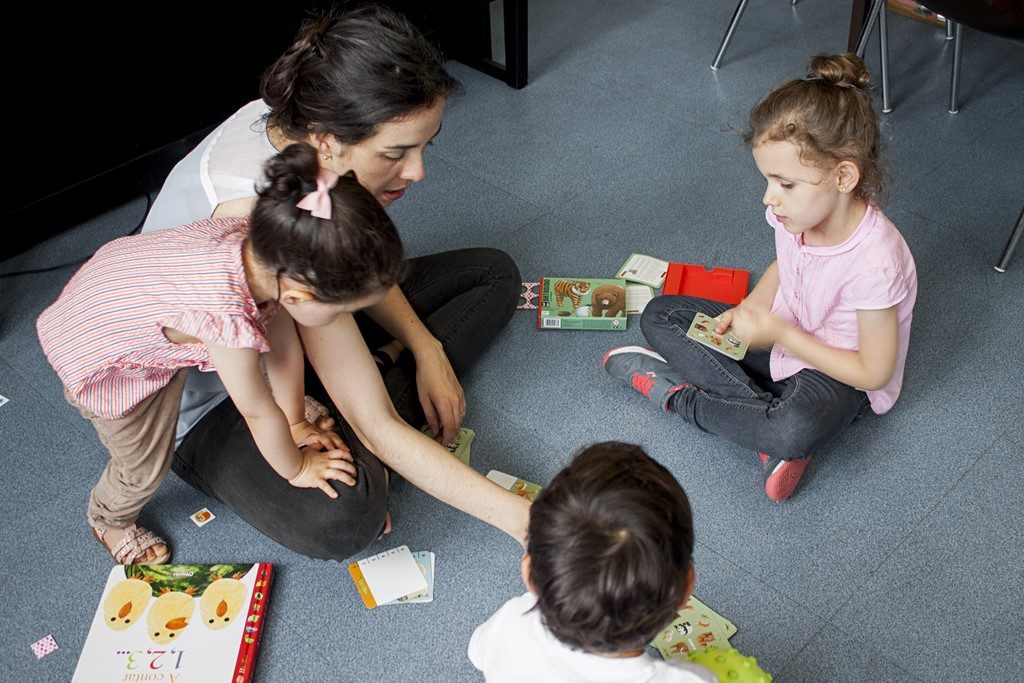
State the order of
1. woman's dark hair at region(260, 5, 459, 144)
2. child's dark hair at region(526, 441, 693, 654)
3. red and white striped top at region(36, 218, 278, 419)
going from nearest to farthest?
child's dark hair at region(526, 441, 693, 654) → red and white striped top at region(36, 218, 278, 419) → woman's dark hair at region(260, 5, 459, 144)

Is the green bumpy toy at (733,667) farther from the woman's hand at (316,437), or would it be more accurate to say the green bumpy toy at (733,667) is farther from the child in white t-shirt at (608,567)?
the woman's hand at (316,437)

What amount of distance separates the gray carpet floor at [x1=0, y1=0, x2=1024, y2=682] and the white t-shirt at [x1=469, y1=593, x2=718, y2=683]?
0.37 meters

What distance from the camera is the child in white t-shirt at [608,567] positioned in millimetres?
984

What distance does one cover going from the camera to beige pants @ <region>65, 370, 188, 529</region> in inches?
59.1

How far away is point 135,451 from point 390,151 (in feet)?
2.22

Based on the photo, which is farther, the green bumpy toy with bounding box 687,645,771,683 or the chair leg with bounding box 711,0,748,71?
the chair leg with bounding box 711,0,748,71

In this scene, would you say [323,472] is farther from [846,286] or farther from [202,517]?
[846,286]

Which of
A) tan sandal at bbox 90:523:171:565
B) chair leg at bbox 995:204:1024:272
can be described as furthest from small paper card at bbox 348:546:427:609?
chair leg at bbox 995:204:1024:272

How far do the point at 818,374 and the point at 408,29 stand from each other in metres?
1.03

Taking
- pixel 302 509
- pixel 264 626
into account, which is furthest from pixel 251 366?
pixel 264 626

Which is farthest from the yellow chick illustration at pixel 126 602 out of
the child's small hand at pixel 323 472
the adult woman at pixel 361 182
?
the child's small hand at pixel 323 472

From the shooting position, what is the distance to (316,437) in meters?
1.64

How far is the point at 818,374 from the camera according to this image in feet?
5.87

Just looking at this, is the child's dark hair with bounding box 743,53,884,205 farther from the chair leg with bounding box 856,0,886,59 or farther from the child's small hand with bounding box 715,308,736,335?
the chair leg with bounding box 856,0,886,59
